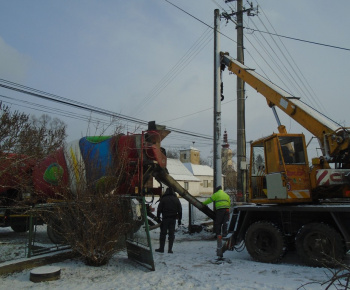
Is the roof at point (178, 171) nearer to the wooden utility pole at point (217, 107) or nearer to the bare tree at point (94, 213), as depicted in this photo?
the wooden utility pole at point (217, 107)

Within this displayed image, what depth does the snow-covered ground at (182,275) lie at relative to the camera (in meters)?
5.65

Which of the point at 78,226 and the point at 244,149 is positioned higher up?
the point at 244,149

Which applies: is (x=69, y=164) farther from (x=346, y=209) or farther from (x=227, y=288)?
(x=346, y=209)

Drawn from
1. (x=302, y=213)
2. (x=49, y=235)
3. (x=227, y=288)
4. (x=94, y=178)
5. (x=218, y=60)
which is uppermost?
(x=218, y=60)

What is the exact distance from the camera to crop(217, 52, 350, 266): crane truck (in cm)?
702

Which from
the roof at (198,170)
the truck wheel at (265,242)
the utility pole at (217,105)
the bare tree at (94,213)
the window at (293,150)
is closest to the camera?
the bare tree at (94,213)

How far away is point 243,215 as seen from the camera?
27.8ft

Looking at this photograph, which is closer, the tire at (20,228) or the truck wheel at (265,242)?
the truck wheel at (265,242)

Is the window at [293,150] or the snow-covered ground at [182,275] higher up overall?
the window at [293,150]

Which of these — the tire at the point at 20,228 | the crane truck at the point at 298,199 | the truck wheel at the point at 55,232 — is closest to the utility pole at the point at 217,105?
the crane truck at the point at 298,199

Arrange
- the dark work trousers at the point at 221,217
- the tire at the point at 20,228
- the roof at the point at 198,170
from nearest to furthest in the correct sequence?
the dark work trousers at the point at 221,217 < the tire at the point at 20,228 < the roof at the point at 198,170

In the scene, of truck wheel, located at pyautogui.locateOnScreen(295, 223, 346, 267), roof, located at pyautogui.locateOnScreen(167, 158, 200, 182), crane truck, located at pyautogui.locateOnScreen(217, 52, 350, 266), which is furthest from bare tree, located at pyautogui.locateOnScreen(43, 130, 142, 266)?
roof, located at pyautogui.locateOnScreen(167, 158, 200, 182)

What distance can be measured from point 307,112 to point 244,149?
5.21m

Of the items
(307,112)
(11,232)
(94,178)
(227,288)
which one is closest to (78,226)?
(94,178)
